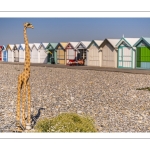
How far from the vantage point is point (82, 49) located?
92.2ft

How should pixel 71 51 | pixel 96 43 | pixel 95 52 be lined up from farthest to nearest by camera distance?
pixel 71 51 → pixel 95 52 → pixel 96 43

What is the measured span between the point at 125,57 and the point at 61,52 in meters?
7.52

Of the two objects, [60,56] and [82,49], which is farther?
[60,56]

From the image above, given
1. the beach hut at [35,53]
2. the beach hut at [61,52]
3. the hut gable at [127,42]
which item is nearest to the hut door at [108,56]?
the hut gable at [127,42]

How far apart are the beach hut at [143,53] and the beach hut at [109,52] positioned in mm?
2198

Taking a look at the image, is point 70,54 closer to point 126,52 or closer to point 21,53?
point 21,53

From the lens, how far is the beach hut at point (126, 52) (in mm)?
22831

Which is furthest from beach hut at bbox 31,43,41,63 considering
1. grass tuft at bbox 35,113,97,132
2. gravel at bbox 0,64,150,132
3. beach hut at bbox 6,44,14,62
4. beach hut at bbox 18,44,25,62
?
grass tuft at bbox 35,113,97,132

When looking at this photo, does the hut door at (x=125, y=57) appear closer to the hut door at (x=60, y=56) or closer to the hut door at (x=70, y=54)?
the hut door at (x=70, y=54)

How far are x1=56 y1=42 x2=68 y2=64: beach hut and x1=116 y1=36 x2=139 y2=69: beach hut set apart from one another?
21.4 feet

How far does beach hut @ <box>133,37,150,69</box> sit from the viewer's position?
21766mm

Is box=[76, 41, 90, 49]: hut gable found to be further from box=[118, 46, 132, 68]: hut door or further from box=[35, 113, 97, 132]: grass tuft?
box=[35, 113, 97, 132]: grass tuft

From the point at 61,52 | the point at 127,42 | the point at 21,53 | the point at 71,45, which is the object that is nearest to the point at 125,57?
the point at 127,42
